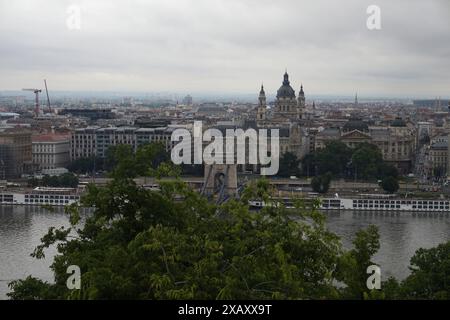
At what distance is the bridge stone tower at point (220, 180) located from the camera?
55.7 ft

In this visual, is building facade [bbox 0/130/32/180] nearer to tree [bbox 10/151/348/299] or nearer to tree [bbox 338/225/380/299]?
tree [bbox 338/225/380/299]

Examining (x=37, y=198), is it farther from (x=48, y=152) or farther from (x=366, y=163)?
(x=366, y=163)

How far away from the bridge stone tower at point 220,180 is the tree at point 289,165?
2969 mm

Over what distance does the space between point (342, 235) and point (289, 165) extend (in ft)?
31.5

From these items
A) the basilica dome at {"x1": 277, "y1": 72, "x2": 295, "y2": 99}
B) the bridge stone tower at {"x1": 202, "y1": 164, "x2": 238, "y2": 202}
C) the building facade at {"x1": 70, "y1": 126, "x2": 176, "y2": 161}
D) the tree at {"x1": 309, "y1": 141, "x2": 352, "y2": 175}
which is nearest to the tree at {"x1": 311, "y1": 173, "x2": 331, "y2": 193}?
the bridge stone tower at {"x1": 202, "y1": 164, "x2": 238, "y2": 202}

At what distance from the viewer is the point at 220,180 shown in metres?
18.4

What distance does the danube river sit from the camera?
9.48m

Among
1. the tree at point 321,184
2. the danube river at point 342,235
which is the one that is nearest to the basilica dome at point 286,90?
the tree at point 321,184

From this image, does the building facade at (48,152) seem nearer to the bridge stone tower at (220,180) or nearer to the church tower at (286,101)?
the bridge stone tower at (220,180)
